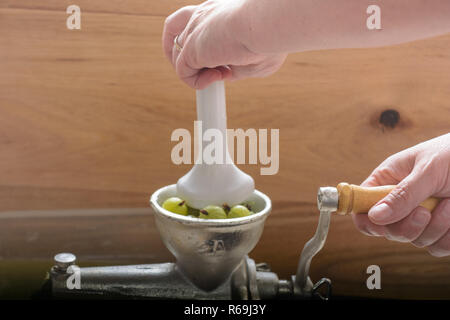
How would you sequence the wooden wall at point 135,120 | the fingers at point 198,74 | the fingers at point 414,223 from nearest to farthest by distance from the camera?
the fingers at point 414,223, the fingers at point 198,74, the wooden wall at point 135,120

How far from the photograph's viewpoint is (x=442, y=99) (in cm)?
122

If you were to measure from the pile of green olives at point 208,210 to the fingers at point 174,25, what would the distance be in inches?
11.5

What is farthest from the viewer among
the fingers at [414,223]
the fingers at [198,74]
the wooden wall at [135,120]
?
the wooden wall at [135,120]

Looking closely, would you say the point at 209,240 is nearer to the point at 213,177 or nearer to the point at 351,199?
the point at 213,177

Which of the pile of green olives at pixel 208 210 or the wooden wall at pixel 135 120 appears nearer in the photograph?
the pile of green olives at pixel 208 210

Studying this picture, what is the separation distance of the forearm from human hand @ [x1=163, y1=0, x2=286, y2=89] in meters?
0.02

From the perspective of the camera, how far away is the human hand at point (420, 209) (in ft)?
2.33

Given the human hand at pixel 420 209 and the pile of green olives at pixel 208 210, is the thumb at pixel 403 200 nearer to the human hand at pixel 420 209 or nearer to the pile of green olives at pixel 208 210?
the human hand at pixel 420 209

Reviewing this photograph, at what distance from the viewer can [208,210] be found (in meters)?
0.82

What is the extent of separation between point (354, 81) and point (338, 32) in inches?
22.5

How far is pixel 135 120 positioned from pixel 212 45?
0.48 meters

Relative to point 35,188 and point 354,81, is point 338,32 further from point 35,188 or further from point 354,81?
point 35,188

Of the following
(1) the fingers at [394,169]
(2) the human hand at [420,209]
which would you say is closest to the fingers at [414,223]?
(2) the human hand at [420,209]

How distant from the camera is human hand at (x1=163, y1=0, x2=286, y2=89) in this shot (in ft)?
2.40
